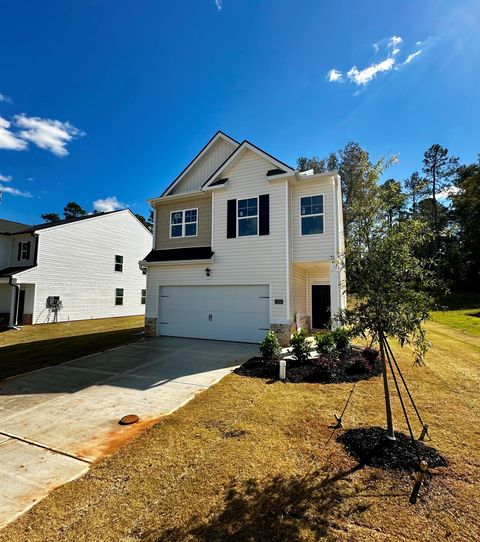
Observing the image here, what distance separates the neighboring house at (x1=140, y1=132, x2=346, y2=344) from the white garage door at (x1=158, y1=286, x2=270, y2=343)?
0.04 meters

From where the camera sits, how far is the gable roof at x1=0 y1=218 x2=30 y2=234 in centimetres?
2181

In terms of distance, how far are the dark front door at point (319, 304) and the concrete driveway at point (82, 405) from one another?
19.1ft

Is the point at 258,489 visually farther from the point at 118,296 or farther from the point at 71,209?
the point at 71,209

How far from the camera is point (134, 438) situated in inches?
166

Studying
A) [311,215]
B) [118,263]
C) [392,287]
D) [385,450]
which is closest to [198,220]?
[311,215]

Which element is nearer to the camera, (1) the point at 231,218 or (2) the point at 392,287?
(2) the point at 392,287

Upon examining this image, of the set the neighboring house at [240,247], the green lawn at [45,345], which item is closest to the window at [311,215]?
the neighboring house at [240,247]

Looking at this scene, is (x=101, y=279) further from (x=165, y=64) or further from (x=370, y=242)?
(x=370, y=242)

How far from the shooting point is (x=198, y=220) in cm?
1320

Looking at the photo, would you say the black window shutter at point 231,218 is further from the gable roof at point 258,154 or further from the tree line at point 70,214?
the tree line at point 70,214

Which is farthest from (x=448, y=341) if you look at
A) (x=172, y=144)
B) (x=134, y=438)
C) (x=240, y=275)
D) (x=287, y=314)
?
(x=172, y=144)

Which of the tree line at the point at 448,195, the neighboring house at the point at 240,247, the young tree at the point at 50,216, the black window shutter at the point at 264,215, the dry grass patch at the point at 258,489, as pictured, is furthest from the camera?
the young tree at the point at 50,216

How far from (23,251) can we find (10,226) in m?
3.87

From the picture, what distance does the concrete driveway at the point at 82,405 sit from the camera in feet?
11.3
